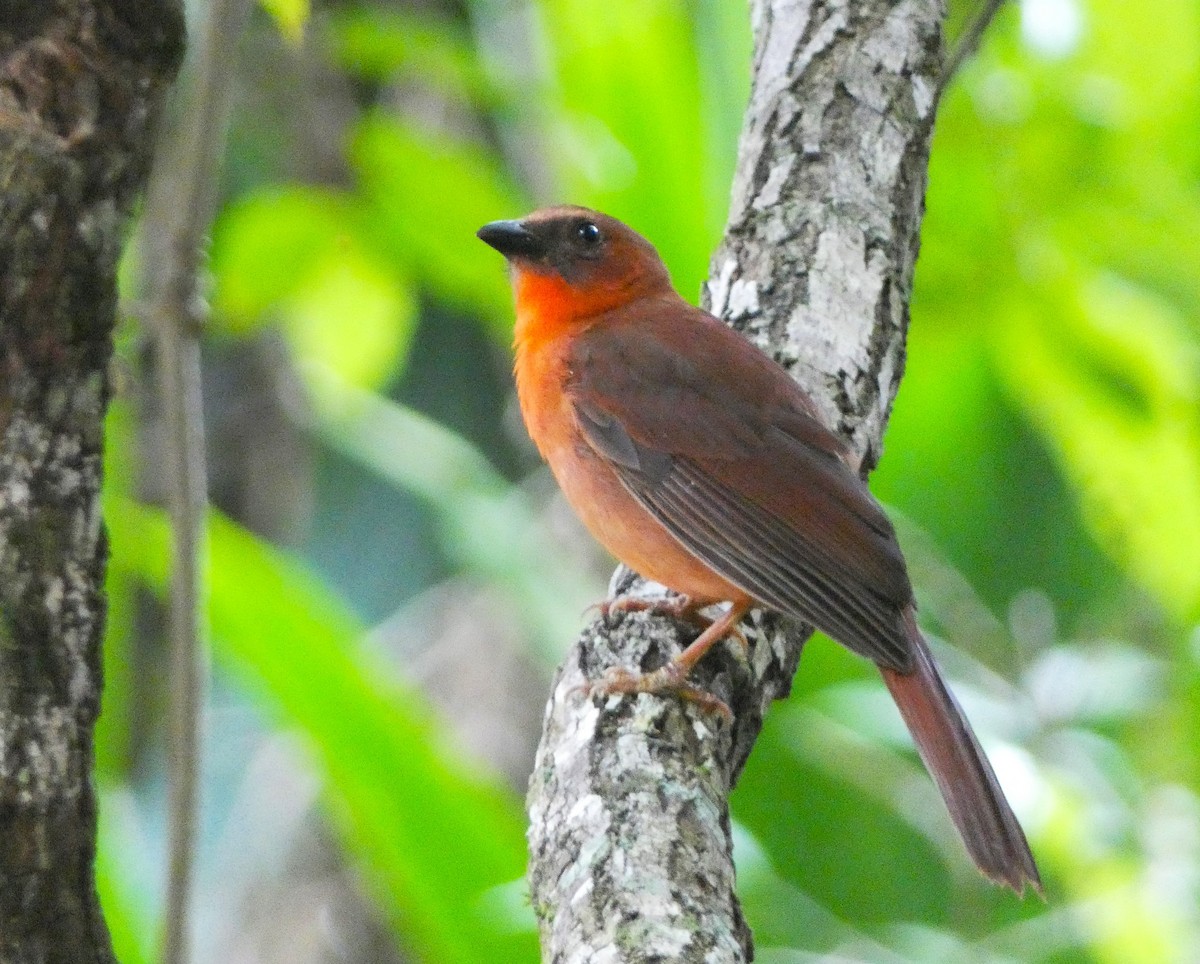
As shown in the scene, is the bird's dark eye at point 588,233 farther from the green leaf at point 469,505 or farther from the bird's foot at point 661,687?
the bird's foot at point 661,687

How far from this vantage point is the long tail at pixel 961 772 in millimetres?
2418

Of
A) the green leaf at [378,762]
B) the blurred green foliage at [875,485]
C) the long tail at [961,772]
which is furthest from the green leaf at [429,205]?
the long tail at [961,772]

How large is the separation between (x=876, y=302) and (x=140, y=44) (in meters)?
1.52

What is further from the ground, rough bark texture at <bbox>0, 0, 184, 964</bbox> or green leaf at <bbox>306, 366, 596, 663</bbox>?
green leaf at <bbox>306, 366, 596, 663</bbox>

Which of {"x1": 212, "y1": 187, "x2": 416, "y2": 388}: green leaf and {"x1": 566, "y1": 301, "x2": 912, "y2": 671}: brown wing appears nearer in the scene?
{"x1": 566, "y1": 301, "x2": 912, "y2": 671}: brown wing

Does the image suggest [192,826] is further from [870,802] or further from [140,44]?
[870,802]

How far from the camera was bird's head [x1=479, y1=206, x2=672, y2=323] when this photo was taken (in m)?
3.61

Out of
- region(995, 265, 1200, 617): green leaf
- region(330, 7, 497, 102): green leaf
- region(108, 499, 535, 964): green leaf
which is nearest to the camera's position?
region(108, 499, 535, 964): green leaf

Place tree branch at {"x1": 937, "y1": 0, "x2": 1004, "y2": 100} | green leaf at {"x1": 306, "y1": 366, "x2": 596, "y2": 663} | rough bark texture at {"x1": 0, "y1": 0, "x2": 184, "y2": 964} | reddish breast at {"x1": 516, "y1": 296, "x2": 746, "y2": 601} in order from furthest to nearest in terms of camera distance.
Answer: green leaf at {"x1": 306, "y1": 366, "x2": 596, "y2": 663} → tree branch at {"x1": 937, "y1": 0, "x2": 1004, "y2": 100} → reddish breast at {"x1": 516, "y1": 296, "x2": 746, "y2": 601} → rough bark texture at {"x1": 0, "y1": 0, "x2": 184, "y2": 964}

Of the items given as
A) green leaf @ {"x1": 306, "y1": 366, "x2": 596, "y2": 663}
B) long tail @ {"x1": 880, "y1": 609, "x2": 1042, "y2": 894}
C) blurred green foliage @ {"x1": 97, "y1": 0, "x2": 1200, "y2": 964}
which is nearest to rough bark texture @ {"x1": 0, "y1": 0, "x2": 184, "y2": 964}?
blurred green foliage @ {"x1": 97, "y1": 0, "x2": 1200, "y2": 964}

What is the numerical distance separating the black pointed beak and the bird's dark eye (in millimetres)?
97

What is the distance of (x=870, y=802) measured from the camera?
15.2ft

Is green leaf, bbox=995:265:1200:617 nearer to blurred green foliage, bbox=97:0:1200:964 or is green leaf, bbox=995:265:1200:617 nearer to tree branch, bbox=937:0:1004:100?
blurred green foliage, bbox=97:0:1200:964

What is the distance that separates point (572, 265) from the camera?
3633 mm
